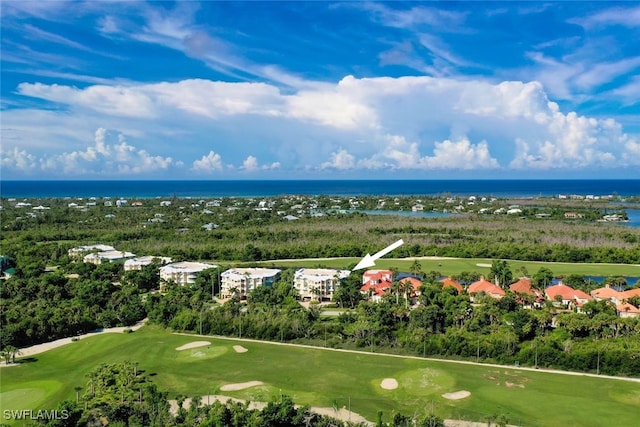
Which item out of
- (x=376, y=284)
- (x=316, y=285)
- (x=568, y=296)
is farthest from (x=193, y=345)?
(x=568, y=296)

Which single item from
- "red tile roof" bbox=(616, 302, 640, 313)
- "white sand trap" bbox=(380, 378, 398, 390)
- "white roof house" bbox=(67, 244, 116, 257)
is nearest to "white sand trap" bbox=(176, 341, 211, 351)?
"white sand trap" bbox=(380, 378, 398, 390)

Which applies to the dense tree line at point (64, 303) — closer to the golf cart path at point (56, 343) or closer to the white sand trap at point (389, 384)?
the golf cart path at point (56, 343)

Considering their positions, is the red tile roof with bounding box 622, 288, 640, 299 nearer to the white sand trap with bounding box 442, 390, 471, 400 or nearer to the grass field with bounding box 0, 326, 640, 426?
the grass field with bounding box 0, 326, 640, 426

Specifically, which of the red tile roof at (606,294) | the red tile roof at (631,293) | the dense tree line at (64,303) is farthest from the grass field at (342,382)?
the red tile roof at (606,294)

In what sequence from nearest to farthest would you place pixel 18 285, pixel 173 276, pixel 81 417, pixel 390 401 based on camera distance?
1. pixel 81 417
2. pixel 390 401
3. pixel 18 285
4. pixel 173 276

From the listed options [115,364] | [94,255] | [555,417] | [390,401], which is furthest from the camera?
[94,255]

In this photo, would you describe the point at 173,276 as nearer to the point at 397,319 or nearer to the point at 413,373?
the point at 397,319

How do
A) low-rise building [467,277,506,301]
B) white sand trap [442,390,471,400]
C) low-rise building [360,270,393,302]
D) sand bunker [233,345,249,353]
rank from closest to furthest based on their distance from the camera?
1. white sand trap [442,390,471,400]
2. sand bunker [233,345,249,353]
3. low-rise building [467,277,506,301]
4. low-rise building [360,270,393,302]

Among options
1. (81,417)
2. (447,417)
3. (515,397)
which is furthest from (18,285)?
(515,397)
